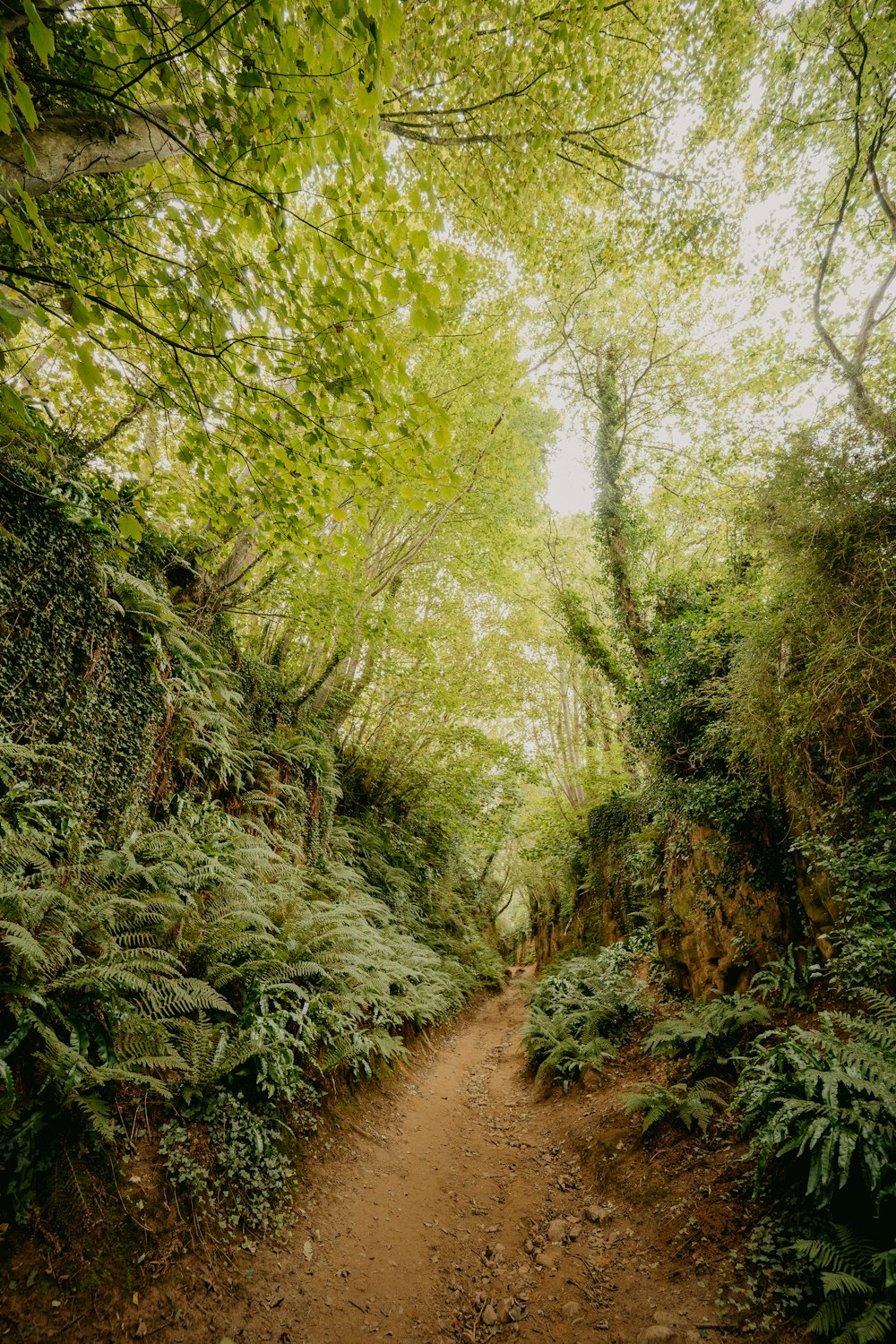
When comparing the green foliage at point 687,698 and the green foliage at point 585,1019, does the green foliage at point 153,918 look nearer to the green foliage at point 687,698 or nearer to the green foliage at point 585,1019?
the green foliage at point 585,1019

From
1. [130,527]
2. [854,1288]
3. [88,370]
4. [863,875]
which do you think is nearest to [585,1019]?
[863,875]

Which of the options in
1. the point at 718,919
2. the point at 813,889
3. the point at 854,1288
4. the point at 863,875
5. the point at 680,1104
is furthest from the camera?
the point at 718,919

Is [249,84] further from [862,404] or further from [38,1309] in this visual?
[38,1309]

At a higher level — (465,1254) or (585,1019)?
(585,1019)

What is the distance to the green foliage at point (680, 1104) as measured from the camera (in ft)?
13.8

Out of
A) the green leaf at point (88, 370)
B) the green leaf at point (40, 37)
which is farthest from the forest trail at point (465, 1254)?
the green leaf at point (40, 37)

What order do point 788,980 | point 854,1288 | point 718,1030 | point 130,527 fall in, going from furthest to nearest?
point 718,1030 < point 788,980 < point 130,527 < point 854,1288

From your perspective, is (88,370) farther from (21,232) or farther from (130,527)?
(130,527)

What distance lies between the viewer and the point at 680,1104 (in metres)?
4.40

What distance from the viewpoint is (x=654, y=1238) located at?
3562 millimetres

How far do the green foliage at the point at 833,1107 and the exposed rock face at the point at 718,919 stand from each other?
5.28 ft

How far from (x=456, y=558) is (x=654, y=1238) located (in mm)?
10339

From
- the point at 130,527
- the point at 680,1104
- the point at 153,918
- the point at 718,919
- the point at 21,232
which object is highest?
the point at 21,232

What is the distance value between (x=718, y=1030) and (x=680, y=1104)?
766mm
